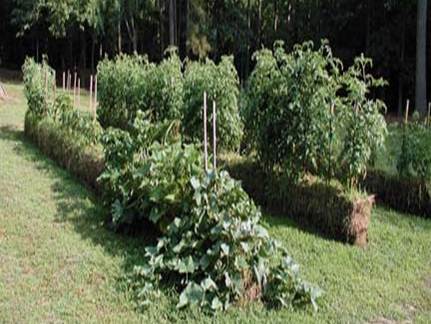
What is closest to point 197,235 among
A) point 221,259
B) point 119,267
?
point 221,259

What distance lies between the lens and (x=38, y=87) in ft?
29.9

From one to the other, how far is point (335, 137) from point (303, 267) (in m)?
1.47

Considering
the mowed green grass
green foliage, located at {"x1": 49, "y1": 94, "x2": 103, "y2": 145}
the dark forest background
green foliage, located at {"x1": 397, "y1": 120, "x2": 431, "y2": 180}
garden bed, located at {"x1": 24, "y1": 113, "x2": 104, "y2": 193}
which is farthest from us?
the dark forest background

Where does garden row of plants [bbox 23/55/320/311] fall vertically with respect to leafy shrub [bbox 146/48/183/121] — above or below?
below

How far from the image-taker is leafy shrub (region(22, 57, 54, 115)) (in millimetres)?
9018

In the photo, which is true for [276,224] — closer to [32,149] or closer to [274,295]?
[274,295]

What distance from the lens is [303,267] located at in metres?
4.59

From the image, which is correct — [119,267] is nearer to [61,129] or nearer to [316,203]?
[316,203]

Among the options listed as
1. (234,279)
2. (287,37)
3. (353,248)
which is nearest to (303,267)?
(353,248)

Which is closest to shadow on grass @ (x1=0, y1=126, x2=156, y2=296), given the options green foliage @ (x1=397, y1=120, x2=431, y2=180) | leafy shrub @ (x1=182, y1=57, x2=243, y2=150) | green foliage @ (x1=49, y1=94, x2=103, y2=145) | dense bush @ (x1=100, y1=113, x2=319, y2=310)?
dense bush @ (x1=100, y1=113, x2=319, y2=310)

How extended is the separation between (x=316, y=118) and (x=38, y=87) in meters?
5.51

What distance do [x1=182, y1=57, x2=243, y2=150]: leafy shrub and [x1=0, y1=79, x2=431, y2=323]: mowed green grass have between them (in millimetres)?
1334

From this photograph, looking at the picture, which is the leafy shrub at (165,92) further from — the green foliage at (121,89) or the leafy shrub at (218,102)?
the leafy shrub at (218,102)

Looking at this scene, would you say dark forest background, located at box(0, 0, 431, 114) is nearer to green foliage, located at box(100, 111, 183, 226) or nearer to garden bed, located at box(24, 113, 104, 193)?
garden bed, located at box(24, 113, 104, 193)
